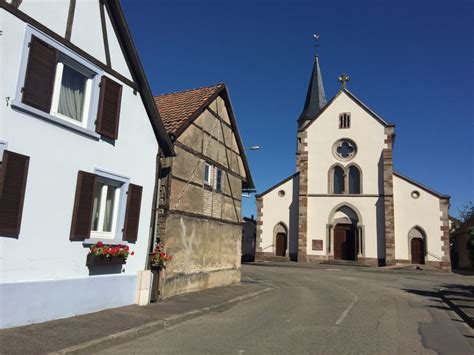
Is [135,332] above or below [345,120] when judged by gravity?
below

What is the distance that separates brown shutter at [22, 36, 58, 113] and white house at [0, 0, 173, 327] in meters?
0.02

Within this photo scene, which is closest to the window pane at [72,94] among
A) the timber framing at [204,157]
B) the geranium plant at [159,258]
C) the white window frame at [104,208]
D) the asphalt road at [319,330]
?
the white window frame at [104,208]

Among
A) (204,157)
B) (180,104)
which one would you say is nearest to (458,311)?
(204,157)

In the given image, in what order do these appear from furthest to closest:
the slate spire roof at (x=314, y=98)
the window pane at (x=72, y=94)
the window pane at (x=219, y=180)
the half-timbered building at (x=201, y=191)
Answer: the slate spire roof at (x=314, y=98)
the window pane at (x=219, y=180)
the half-timbered building at (x=201, y=191)
the window pane at (x=72, y=94)

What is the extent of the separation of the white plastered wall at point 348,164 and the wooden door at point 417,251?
Answer: 230 centimetres

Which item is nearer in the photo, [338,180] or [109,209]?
[109,209]

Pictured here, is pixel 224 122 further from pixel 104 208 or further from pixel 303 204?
pixel 303 204

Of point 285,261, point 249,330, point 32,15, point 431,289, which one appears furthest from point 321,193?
point 32,15

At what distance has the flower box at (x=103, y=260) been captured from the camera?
8805 millimetres

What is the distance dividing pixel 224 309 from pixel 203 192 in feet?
13.3

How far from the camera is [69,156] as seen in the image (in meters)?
8.39

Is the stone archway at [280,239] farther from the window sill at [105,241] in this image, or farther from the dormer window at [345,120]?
the window sill at [105,241]

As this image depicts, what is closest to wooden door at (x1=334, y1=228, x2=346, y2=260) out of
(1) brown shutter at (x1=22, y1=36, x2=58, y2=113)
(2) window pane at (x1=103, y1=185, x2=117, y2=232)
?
(2) window pane at (x1=103, y1=185, x2=117, y2=232)

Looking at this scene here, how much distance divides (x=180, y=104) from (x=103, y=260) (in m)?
6.89
